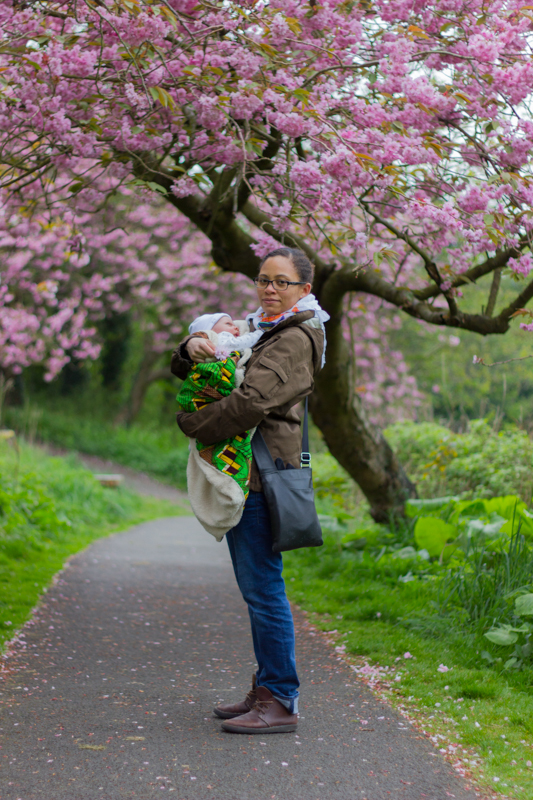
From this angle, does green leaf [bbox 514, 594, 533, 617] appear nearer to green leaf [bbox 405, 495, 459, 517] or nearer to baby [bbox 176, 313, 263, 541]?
baby [bbox 176, 313, 263, 541]

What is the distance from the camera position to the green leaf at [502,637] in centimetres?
337

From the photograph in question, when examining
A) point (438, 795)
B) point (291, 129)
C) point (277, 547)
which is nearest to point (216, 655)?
point (277, 547)

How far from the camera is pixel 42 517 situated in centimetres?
718

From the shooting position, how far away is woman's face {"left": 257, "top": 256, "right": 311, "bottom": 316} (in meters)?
2.81

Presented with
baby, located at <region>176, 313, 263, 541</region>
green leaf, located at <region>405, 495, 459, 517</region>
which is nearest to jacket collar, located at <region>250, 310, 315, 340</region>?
baby, located at <region>176, 313, 263, 541</region>

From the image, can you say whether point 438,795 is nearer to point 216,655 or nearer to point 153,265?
point 216,655

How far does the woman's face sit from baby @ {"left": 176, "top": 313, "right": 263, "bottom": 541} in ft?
0.78

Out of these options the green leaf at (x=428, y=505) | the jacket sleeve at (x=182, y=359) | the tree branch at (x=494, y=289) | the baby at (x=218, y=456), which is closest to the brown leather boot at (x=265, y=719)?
the baby at (x=218, y=456)

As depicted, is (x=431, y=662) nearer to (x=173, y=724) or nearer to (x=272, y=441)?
(x=173, y=724)

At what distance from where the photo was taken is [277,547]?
2631 mm

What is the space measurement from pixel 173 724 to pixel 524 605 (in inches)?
66.5

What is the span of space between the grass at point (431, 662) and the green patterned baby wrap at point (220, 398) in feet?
4.29

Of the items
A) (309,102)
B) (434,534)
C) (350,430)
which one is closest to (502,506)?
(434,534)

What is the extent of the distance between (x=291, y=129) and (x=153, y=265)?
12.2 metres
